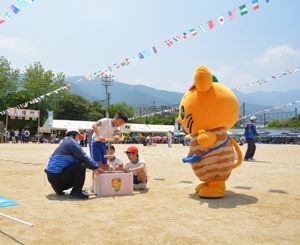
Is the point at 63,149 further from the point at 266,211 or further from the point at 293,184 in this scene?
the point at 293,184

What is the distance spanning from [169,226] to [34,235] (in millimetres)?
1535

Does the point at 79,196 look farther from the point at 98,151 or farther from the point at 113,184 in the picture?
the point at 98,151

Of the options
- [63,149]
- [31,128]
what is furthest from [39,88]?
[63,149]

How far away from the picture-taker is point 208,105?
20.1 ft

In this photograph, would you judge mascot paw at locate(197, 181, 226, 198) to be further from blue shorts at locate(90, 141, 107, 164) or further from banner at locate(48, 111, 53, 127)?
banner at locate(48, 111, 53, 127)

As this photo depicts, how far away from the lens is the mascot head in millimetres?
6117

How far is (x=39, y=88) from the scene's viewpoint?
2239 inches

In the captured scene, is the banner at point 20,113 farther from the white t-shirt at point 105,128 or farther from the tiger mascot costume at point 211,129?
the tiger mascot costume at point 211,129

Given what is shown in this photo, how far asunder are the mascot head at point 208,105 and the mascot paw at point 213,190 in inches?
38.1

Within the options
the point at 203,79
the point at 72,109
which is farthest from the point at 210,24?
the point at 72,109

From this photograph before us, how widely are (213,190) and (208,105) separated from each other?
1.47 m

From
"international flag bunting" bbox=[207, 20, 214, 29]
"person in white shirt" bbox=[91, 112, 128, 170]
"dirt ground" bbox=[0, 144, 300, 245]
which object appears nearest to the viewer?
"dirt ground" bbox=[0, 144, 300, 245]

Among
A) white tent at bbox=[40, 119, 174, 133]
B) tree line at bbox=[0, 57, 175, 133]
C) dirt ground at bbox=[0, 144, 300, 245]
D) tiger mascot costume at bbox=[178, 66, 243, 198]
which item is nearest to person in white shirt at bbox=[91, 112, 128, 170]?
dirt ground at bbox=[0, 144, 300, 245]

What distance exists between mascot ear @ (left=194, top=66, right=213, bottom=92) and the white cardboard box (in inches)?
81.0
